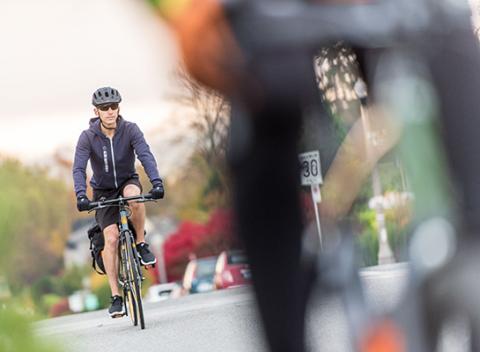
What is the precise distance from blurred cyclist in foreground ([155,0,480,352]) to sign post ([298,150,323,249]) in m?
0.01

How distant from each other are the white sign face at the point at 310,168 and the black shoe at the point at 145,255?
8.26 m

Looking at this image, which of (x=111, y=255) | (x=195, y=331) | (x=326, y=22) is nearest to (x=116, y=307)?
(x=111, y=255)

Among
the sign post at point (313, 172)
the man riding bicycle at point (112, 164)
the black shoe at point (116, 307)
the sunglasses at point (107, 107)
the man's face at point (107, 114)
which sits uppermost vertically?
the sunglasses at point (107, 107)

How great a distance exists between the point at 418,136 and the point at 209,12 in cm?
33

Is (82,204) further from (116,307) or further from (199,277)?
(199,277)

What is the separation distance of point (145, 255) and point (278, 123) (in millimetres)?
8497

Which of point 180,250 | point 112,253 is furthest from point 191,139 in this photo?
point 112,253

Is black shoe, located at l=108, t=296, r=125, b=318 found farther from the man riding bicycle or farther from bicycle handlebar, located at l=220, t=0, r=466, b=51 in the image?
bicycle handlebar, located at l=220, t=0, r=466, b=51

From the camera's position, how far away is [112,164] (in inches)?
364

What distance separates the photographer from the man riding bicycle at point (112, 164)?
356 inches

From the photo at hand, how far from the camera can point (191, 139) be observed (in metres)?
42.3

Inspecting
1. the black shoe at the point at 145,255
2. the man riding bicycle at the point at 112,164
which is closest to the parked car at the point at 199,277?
the black shoe at the point at 145,255

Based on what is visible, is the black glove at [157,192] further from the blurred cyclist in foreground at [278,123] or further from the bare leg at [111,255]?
the blurred cyclist in foreground at [278,123]

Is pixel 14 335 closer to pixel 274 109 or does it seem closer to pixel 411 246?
pixel 274 109
